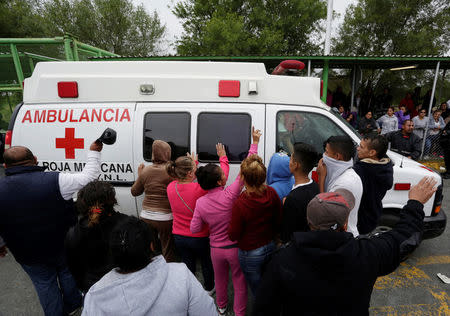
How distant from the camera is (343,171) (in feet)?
7.39

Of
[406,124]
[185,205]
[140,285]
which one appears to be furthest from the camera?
[406,124]

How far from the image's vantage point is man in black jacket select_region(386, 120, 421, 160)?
538 cm

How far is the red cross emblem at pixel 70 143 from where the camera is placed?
3.05 metres

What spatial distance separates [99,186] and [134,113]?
162 cm

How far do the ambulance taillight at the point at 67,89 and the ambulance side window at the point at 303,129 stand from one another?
101 inches

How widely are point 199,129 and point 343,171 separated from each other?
66.1 inches

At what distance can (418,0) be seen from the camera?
16.2 metres

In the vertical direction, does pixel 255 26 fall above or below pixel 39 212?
above

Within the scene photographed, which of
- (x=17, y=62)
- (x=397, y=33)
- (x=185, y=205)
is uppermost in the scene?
(x=397, y=33)

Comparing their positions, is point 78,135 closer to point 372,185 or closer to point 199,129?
point 199,129

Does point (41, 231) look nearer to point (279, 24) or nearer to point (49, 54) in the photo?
point (49, 54)

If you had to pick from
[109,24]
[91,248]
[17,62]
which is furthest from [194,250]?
[109,24]

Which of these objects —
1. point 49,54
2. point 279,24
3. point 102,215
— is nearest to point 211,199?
point 102,215

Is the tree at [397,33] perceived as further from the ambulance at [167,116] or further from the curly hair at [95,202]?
the curly hair at [95,202]
